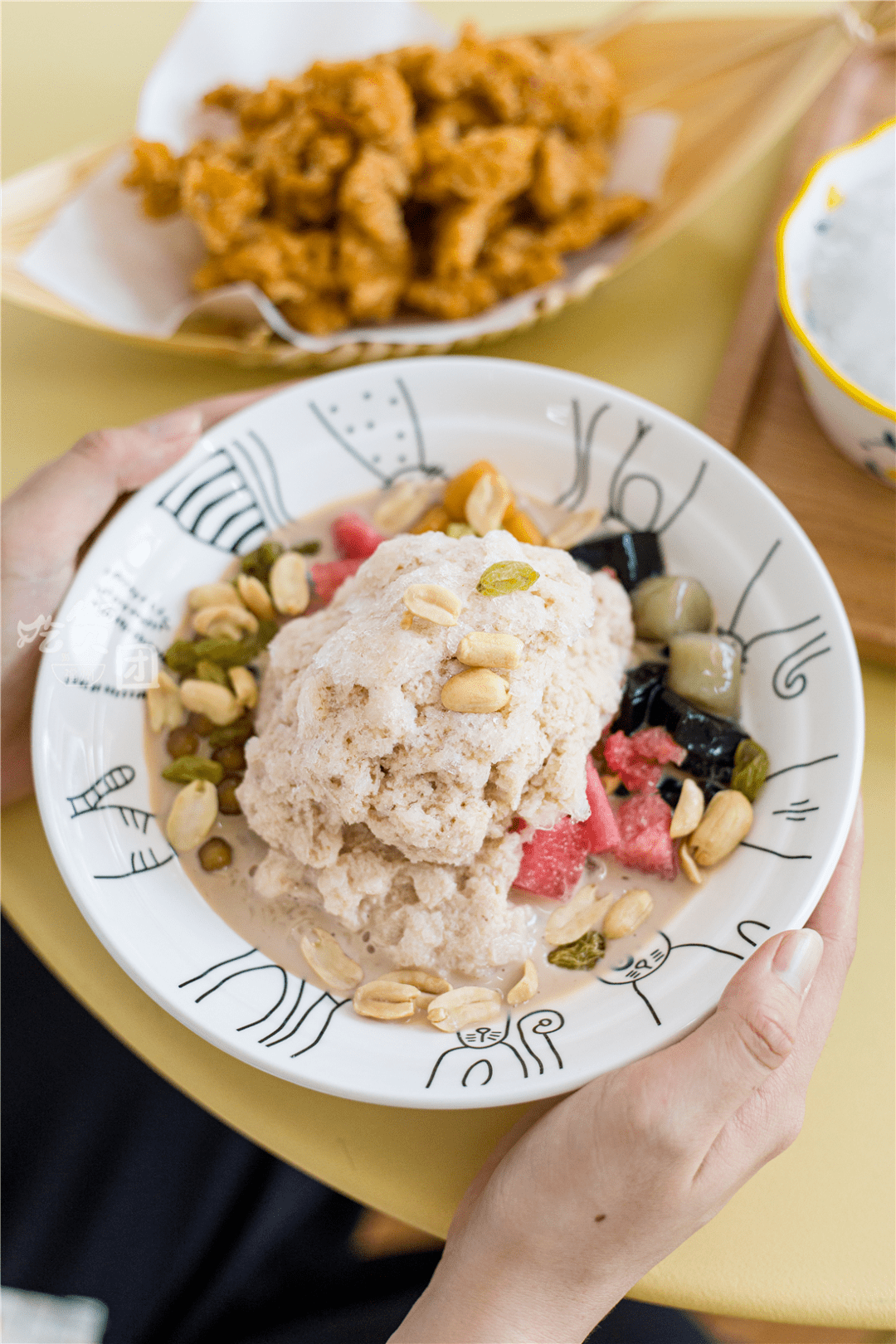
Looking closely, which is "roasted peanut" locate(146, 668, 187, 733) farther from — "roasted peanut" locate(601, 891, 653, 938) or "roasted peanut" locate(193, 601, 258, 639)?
"roasted peanut" locate(601, 891, 653, 938)

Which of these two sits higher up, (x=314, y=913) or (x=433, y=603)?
(x=433, y=603)

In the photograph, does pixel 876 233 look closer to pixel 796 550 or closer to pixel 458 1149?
pixel 796 550

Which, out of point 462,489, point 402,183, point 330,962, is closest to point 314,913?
point 330,962

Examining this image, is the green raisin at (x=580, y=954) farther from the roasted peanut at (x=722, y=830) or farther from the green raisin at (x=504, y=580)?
the green raisin at (x=504, y=580)

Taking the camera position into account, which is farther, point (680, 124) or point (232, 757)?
point (680, 124)

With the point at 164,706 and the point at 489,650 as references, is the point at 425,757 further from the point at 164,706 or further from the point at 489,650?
the point at 164,706

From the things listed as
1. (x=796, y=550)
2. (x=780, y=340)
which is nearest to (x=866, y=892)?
(x=796, y=550)
